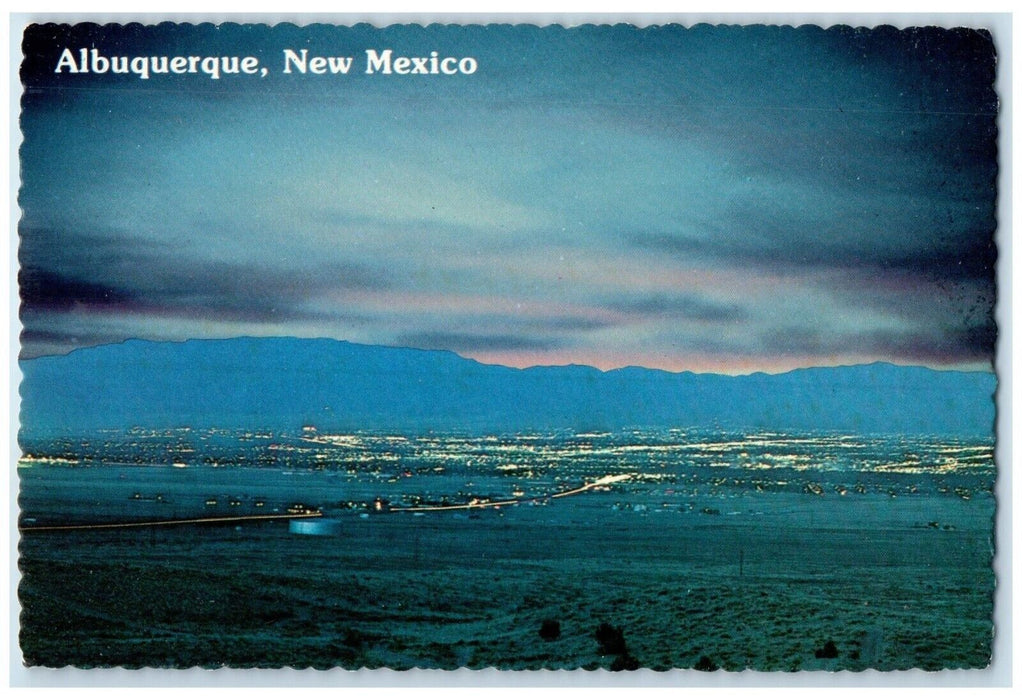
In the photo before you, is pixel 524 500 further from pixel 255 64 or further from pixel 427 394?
pixel 255 64

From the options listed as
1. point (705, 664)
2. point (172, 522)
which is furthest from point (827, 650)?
point (172, 522)

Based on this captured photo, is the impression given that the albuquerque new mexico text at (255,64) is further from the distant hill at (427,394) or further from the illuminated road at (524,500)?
the illuminated road at (524,500)

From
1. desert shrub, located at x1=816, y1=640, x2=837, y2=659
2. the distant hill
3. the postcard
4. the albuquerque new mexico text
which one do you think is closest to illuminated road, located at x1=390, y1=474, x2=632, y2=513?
the postcard

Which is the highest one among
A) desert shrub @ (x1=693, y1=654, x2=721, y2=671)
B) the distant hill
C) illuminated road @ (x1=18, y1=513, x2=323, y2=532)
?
the distant hill

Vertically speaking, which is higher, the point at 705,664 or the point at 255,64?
the point at 255,64

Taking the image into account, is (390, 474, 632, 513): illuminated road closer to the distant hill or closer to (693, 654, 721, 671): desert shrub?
the distant hill

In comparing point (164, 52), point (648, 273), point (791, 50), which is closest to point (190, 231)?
point (164, 52)
